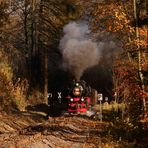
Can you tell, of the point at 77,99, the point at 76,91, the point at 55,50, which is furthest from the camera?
the point at 55,50

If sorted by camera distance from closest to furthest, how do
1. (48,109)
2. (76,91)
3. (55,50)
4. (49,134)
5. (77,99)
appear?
(49,134) < (76,91) < (77,99) < (48,109) < (55,50)

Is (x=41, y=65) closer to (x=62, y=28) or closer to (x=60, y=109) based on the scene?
(x=62, y=28)

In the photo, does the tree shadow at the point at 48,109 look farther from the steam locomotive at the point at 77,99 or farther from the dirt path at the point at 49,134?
the dirt path at the point at 49,134

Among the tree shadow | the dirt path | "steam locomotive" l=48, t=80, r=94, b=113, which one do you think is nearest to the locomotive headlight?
"steam locomotive" l=48, t=80, r=94, b=113

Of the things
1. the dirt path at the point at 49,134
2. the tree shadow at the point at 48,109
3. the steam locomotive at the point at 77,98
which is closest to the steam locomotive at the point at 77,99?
the steam locomotive at the point at 77,98

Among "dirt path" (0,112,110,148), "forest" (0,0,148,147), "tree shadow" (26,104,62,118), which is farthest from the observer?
"tree shadow" (26,104,62,118)

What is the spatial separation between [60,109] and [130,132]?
13.1m

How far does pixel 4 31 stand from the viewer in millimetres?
33625

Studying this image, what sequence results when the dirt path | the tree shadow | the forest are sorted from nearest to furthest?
the dirt path → the forest → the tree shadow

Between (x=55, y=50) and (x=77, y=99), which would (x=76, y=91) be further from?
(x=55, y=50)

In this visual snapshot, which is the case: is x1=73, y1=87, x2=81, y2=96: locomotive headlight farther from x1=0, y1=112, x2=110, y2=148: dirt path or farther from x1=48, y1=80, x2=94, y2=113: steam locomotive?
x1=0, y1=112, x2=110, y2=148: dirt path

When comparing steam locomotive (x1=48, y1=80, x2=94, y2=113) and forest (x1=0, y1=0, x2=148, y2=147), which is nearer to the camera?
forest (x1=0, y1=0, x2=148, y2=147)

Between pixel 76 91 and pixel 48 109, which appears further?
pixel 48 109

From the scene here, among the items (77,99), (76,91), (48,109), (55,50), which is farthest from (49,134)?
(55,50)
